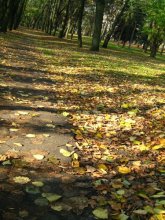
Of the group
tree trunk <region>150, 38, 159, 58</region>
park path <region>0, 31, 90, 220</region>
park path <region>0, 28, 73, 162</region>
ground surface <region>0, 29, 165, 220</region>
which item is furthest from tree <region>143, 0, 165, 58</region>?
park path <region>0, 31, 90, 220</region>

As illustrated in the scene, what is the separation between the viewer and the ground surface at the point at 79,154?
371 centimetres

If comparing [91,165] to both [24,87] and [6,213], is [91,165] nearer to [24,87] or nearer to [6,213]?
[6,213]

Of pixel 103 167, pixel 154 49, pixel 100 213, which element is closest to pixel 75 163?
pixel 103 167

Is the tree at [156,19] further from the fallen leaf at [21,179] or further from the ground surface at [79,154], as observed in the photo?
the fallen leaf at [21,179]

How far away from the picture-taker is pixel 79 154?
17.0 ft

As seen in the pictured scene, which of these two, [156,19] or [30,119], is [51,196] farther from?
[156,19]

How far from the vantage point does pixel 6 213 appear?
3.41m

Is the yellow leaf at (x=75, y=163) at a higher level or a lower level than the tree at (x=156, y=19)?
lower

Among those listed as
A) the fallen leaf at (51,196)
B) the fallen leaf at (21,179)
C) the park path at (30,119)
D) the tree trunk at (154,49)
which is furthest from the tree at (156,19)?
the fallen leaf at (51,196)

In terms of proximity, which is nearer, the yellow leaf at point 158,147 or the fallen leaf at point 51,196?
the fallen leaf at point 51,196

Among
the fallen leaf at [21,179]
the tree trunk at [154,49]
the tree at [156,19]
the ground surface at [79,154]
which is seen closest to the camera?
the ground surface at [79,154]

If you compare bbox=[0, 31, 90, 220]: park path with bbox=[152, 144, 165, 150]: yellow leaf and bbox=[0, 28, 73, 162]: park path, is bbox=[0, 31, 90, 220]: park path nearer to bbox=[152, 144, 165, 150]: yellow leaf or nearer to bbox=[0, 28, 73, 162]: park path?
bbox=[0, 28, 73, 162]: park path

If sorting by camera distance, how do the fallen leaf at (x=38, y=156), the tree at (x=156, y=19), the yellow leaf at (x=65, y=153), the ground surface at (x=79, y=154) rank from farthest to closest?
the tree at (x=156, y=19)
the yellow leaf at (x=65, y=153)
the fallen leaf at (x=38, y=156)
the ground surface at (x=79, y=154)

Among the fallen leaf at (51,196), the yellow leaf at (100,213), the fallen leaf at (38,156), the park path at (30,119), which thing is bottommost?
the fallen leaf at (51,196)
